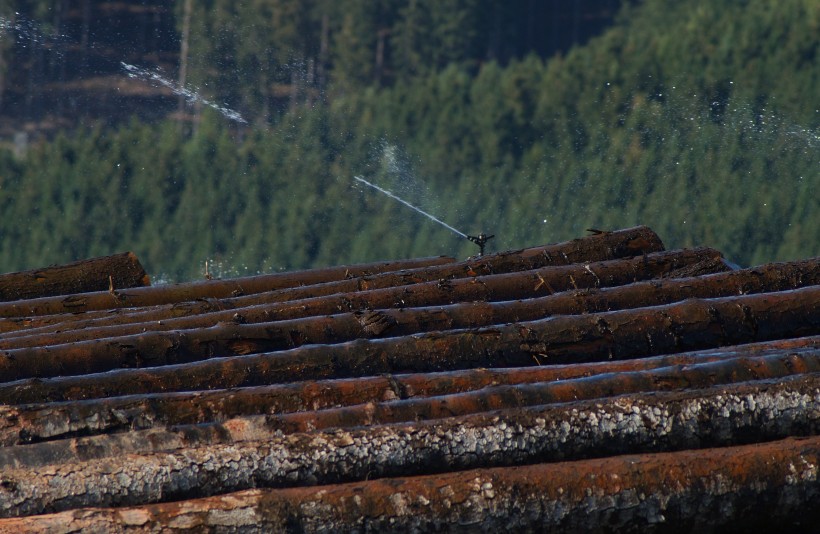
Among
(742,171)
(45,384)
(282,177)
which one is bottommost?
(282,177)

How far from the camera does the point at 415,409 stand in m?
4.49

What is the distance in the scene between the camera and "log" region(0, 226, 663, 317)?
7.12 metres

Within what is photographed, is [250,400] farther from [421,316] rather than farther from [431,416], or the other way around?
[421,316]

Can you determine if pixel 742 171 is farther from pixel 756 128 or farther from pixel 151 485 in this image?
pixel 151 485

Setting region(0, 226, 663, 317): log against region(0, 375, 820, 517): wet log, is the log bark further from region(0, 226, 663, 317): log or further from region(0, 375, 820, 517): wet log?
region(0, 375, 820, 517): wet log

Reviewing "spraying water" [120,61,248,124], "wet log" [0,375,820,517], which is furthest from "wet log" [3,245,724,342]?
"spraying water" [120,61,248,124]

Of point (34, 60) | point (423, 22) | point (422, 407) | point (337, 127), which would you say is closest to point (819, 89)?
point (337, 127)

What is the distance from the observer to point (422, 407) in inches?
177

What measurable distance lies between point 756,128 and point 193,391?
1858 centimetres

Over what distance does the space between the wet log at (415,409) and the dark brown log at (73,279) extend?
3.72 m

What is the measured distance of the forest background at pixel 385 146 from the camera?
2127 centimetres

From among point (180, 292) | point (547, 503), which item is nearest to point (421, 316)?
point (547, 503)

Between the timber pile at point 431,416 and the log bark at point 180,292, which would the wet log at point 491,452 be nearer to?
the timber pile at point 431,416

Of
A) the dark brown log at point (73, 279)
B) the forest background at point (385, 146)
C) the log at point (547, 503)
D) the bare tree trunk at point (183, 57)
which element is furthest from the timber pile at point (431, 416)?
the bare tree trunk at point (183, 57)
